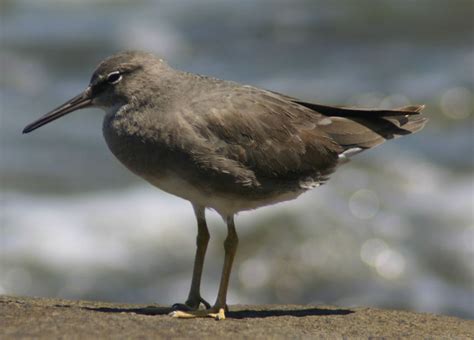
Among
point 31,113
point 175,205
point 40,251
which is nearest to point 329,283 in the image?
point 175,205

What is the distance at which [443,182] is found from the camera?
1543cm

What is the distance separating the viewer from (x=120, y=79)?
827cm

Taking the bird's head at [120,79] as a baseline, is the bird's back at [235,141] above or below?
below

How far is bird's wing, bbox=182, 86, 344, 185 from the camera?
26.1ft

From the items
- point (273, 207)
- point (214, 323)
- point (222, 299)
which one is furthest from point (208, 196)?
point (273, 207)

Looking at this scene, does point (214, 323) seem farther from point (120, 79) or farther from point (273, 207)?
point (273, 207)

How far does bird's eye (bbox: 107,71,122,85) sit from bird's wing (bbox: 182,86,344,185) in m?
0.69

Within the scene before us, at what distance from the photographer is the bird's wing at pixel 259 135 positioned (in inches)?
314

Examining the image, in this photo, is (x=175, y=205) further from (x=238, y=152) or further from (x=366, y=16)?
(x=366, y=16)

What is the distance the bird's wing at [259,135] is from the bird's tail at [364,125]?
0.36 ft

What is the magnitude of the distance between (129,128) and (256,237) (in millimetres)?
6269

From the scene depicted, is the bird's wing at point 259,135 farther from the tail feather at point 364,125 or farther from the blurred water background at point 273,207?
the blurred water background at point 273,207

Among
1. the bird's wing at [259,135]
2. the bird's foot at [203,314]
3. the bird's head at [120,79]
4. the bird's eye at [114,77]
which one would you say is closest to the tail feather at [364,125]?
the bird's wing at [259,135]

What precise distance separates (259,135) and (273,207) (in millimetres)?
6349
